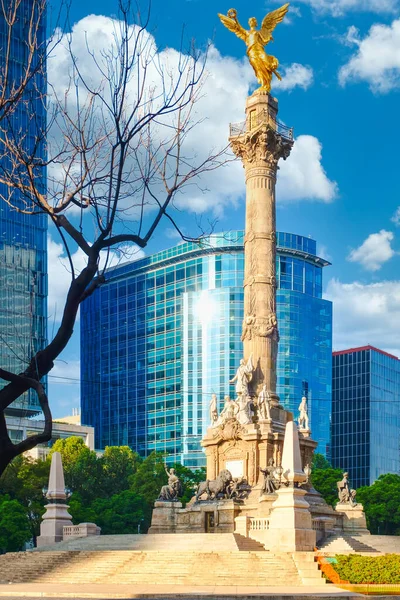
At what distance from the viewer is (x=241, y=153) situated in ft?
165

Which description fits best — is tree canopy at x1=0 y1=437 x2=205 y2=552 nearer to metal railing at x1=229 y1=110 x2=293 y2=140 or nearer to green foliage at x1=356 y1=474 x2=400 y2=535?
green foliage at x1=356 y1=474 x2=400 y2=535

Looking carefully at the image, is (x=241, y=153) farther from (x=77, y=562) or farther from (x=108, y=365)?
(x=108, y=365)

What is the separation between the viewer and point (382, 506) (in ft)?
242

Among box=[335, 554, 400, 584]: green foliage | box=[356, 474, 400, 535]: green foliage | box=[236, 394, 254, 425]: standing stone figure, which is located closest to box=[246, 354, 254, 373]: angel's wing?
box=[236, 394, 254, 425]: standing stone figure

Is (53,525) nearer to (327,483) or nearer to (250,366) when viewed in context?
(250,366)

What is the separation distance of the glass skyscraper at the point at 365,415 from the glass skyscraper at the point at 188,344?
14028mm

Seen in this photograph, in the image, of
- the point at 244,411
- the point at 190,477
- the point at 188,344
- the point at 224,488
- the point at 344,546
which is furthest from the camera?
the point at 188,344

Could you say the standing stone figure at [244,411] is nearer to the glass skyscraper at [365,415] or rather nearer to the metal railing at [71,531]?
the metal railing at [71,531]

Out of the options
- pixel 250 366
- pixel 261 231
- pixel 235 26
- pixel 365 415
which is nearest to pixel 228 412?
pixel 250 366

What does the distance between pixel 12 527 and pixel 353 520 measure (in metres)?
21.7

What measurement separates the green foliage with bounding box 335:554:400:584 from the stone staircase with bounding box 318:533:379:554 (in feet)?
15.4

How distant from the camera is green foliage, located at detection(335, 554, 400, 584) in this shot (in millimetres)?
30656

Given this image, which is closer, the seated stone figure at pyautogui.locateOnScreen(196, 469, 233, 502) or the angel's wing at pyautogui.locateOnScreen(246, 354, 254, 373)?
the seated stone figure at pyautogui.locateOnScreen(196, 469, 233, 502)

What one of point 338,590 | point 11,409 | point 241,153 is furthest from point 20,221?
point 338,590
